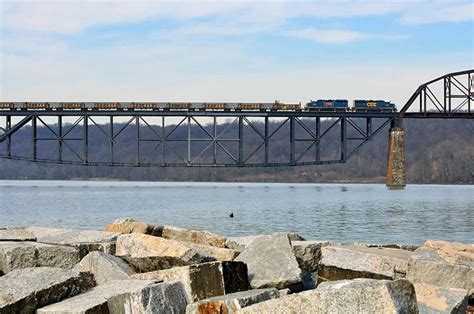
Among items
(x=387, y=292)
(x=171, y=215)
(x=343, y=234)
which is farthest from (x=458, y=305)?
(x=171, y=215)

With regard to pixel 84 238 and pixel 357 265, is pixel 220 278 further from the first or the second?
pixel 84 238

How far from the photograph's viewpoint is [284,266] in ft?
50.9

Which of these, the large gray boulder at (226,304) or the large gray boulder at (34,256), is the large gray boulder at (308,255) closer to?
the large gray boulder at (34,256)

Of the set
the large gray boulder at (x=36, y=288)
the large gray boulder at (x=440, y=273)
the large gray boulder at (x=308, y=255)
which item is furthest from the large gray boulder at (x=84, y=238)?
the large gray boulder at (x=440, y=273)

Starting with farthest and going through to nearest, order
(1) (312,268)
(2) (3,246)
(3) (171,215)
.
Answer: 1. (3) (171,215)
2. (1) (312,268)
3. (2) (3,246)

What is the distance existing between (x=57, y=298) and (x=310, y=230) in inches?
1171

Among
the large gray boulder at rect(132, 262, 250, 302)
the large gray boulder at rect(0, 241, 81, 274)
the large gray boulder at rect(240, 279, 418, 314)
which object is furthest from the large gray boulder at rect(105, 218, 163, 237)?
the large gray boulder at rect(240, 279, 418, 314)

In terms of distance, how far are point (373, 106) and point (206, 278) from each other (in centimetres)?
11395

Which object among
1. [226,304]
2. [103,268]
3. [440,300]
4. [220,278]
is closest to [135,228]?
[103,268]

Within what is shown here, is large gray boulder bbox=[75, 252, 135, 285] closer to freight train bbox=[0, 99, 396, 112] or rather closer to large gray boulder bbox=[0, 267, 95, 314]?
large gray boulder bbox=[0, 267, 95, 314]

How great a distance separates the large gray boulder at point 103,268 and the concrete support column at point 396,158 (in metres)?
111

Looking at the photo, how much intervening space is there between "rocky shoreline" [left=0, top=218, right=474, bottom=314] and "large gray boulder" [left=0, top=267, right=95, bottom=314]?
0.04 feet

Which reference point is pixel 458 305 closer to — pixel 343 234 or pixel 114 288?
pixel 114 288

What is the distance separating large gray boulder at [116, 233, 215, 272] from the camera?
1574cm
